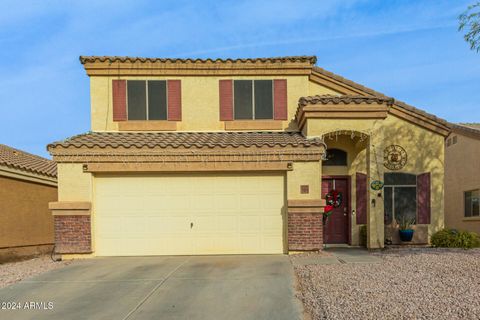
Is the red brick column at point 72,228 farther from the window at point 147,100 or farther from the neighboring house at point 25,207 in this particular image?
the window at point 147,100

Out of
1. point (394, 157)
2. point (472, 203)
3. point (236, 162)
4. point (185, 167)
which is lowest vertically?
point (472, 203)

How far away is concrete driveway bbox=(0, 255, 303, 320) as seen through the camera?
6023 millimetres

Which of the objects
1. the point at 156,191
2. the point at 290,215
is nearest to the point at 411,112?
the point at 290,215

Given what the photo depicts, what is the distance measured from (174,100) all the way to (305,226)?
6781 mm

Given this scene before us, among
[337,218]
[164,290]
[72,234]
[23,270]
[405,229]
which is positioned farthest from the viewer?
[337,218]

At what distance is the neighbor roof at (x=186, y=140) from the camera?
1106 centimetres

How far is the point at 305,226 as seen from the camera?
10.8 m

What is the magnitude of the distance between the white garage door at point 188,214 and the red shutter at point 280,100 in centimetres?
327

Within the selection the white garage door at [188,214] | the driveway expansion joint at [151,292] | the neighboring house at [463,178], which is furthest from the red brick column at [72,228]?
the neighboring house at [463,178]

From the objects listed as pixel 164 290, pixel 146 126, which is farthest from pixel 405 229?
pixel 146 126

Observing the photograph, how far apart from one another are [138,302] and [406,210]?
10329mm

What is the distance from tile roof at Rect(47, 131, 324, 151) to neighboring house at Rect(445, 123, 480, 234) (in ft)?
33.0

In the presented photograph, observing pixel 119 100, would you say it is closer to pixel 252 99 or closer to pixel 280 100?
pixel 252 99

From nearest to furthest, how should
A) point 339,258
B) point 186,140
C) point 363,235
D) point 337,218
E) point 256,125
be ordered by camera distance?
1. point 339,258
2. point 186,140
3. point 363,235
4. point 337,218
5. point 256,125
